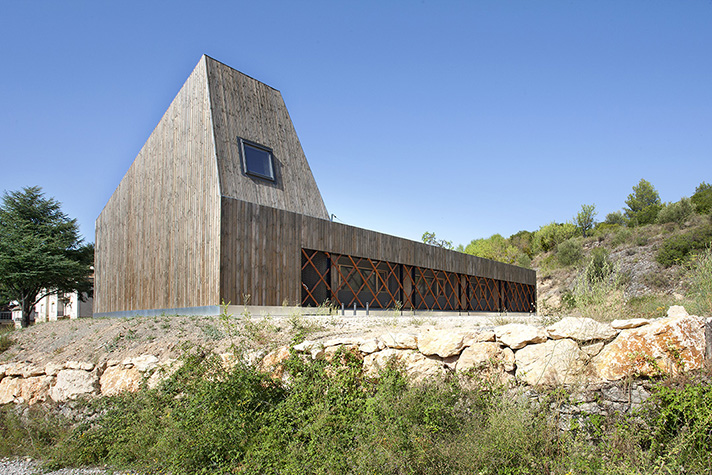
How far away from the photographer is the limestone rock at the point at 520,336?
451cm

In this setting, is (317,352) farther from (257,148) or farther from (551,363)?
(257,148)

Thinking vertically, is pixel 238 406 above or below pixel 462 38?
below

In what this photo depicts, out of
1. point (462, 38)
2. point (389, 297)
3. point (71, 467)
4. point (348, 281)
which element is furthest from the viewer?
point (389, 297)

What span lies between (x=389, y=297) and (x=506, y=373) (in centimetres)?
1112

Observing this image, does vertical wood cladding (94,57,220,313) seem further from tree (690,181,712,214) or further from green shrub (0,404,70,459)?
tree (690,181,712,214)

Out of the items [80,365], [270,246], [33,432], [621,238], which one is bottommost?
[33,432]

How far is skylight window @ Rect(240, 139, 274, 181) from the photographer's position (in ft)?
43.9

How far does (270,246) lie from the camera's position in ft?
38.4

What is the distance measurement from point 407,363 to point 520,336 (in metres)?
1.22

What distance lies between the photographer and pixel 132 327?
892 centimetres

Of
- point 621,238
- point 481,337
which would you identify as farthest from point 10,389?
point 621,238

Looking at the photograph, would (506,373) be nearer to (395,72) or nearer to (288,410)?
(288,410)

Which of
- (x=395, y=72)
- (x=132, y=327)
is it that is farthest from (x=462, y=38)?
(x=132, y=327)

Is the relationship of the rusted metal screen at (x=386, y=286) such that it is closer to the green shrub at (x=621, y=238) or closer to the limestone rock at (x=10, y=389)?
the limestone rock at (x=10, y=389)
